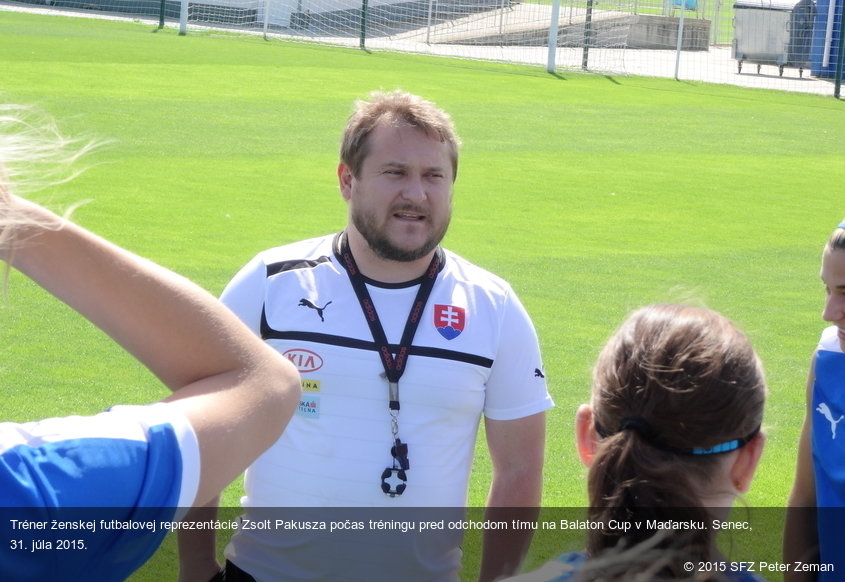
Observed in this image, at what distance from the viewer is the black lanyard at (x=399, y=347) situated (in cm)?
293

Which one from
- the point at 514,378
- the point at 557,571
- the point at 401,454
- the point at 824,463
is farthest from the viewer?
the point at 514,378

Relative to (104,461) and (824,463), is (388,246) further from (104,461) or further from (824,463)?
(104,461)

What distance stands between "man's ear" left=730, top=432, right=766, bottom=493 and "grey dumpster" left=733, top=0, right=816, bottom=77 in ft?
89.5

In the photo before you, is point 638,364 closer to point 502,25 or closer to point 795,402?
point 795,402

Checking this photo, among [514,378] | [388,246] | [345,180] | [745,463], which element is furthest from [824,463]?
[345,180]

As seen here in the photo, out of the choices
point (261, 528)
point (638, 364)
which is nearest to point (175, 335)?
point (638, 364)

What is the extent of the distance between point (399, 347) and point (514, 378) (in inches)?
13.2

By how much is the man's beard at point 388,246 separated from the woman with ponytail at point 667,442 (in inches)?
52.5

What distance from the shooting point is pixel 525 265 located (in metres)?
8.82

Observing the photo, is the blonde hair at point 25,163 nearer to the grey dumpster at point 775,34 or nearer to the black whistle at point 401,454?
the black whistle at point 401,454

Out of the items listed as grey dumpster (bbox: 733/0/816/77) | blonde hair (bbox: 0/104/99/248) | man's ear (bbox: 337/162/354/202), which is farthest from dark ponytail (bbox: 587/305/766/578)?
grey dumpster (bbox: 733/0/816/77)

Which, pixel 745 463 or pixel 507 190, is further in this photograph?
pixel 507 190

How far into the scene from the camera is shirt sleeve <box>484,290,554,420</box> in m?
3.06

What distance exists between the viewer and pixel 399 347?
9.87 feet
